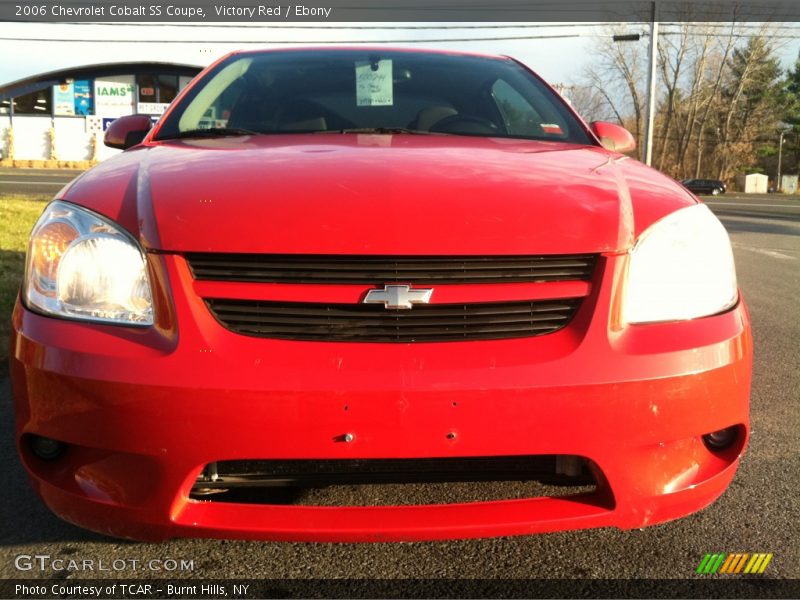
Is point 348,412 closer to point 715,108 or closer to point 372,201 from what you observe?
point 372,201

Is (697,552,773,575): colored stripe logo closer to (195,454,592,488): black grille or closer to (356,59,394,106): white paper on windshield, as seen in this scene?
(195,454,592,488): black grille

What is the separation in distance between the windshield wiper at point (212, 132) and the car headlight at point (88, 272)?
0.80 meters

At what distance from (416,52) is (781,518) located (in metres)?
2.36

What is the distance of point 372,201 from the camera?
1.62 meters

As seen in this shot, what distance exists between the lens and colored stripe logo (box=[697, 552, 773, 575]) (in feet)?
6.00

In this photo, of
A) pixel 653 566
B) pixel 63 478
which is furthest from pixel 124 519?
pixel 653 566

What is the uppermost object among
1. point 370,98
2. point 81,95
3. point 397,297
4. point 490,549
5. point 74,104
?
point 81,95

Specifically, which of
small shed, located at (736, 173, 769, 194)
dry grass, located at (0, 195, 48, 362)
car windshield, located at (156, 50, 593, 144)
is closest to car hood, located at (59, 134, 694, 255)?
car windshield, located at (156, 50, 593, 144)

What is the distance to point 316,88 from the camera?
2.85 metres

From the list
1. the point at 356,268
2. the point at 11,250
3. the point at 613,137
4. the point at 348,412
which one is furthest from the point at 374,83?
the point at 11,250

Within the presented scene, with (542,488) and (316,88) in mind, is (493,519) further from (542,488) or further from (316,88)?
(316,88)

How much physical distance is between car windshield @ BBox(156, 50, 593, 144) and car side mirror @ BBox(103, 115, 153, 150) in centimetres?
25

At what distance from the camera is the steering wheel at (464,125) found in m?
2.63

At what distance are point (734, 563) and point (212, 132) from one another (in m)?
2.13
